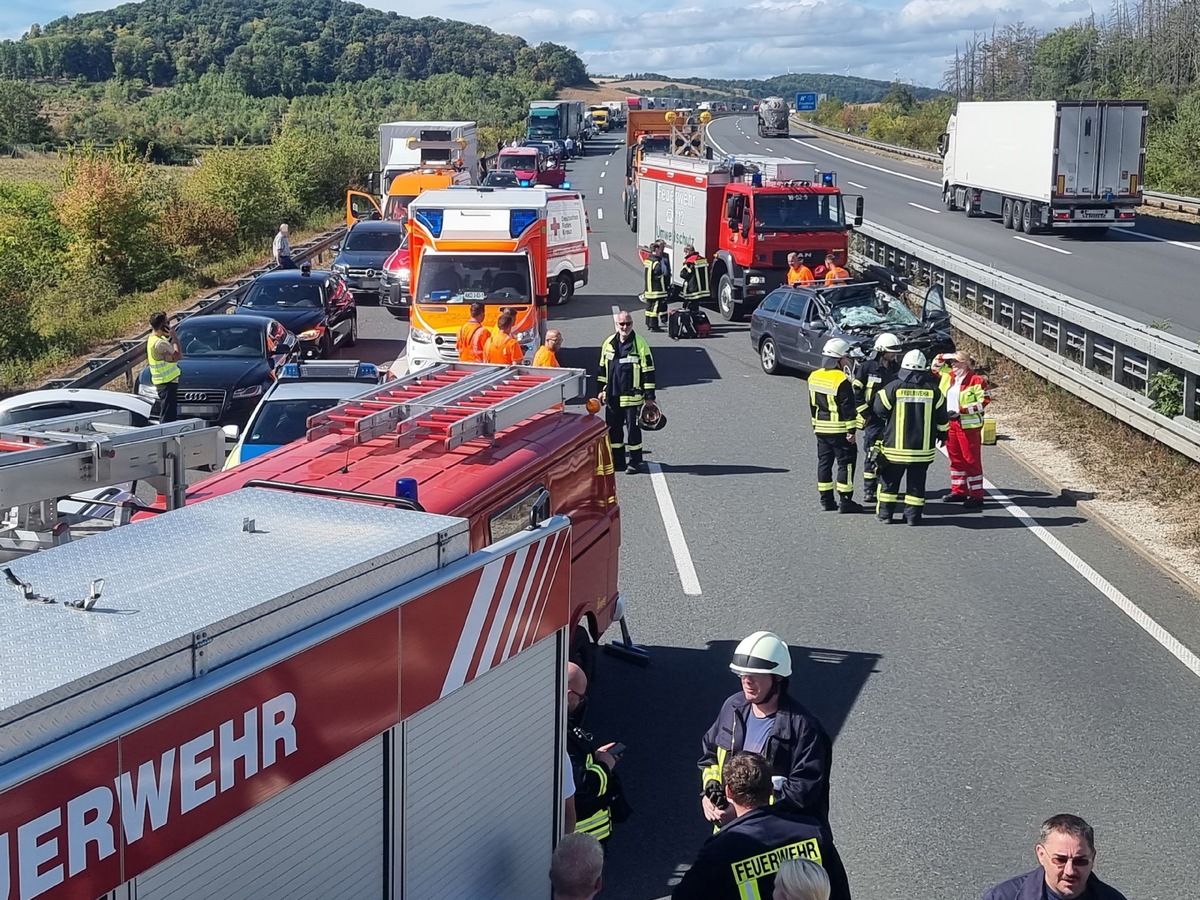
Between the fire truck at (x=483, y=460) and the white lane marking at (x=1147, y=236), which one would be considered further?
the white lane marking at (x=1147, y=236)

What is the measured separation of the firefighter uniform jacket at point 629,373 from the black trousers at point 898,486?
2823 millimetres

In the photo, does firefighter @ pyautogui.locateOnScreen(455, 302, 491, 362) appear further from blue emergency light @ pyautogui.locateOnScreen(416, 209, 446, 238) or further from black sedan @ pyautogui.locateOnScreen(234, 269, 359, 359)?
black sedan @ pyautogui.locateOnScreen(234, 269, 359, 359)

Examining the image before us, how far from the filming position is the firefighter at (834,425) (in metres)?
13.0

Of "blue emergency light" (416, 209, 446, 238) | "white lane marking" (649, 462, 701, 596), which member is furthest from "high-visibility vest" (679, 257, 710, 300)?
"white lane marking" (649, 462, 701, 596)

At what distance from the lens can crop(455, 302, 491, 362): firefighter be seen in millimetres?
15453

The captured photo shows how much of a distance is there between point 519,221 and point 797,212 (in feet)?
24.6

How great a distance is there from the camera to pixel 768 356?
21.2 meters

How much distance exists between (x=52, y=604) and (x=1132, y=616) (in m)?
8.98

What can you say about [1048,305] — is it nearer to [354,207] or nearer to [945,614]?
[945,614]

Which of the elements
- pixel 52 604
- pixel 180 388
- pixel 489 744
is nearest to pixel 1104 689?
pixel 489 744

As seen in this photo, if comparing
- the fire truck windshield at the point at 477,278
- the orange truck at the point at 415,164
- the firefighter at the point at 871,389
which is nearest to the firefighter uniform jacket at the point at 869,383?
the firefighter at the point at 871,389

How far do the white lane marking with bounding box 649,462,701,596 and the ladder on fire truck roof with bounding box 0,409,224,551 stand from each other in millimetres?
5573

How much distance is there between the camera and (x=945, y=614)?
10766mm

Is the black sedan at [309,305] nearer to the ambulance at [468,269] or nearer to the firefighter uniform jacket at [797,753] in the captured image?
the ambulance at [468,269]
